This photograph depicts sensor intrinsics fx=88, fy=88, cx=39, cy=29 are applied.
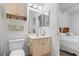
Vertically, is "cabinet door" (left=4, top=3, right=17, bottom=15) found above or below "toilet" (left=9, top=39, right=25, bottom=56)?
above

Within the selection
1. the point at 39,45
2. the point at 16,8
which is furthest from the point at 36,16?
the point at 39,45

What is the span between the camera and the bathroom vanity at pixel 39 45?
163 centimetres

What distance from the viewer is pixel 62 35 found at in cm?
164

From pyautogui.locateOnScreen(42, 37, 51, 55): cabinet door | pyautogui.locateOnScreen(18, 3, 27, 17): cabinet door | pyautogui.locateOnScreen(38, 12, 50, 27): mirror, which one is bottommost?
pyautogui.locateOnScreen(42, 37, 51, 55): cabinet door

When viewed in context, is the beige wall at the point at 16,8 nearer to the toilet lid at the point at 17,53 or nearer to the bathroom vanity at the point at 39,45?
the bathroom vanity at the point at 39,45

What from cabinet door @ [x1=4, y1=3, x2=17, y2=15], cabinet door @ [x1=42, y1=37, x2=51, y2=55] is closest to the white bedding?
cabinet door @ [x1=42, y1=37, x2=51, y2=55]

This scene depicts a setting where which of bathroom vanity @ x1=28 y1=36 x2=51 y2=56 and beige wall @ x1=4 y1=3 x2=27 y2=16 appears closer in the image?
beige wall @ x1=4 y1=3 x2=27 y2=16

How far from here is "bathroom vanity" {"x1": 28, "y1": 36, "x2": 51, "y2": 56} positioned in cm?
163

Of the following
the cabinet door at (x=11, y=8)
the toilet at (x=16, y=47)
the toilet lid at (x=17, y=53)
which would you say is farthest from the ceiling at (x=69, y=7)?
the toilet lid at (x=17, y=53)

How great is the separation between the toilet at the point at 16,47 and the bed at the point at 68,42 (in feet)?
2.43

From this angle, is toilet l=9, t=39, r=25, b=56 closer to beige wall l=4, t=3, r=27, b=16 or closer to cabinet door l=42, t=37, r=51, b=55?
cabinet door l=42, t=37, r=51, b=55

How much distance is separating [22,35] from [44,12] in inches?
23.6

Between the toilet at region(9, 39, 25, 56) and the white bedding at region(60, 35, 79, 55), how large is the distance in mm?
744

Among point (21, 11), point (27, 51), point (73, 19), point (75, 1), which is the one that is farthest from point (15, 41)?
point (75, 1)
